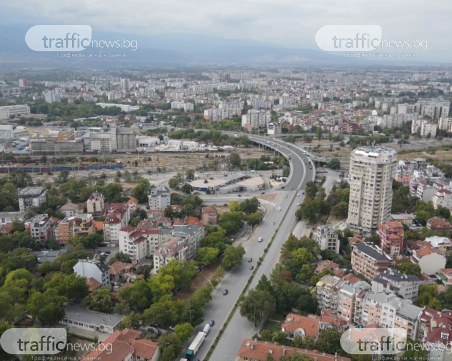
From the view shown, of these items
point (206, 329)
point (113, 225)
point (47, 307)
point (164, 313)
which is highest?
point (113, 225)

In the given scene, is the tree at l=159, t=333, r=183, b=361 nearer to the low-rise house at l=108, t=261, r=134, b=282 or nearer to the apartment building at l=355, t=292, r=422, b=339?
the low-rise house at l=108, t=261, r=134, b=282

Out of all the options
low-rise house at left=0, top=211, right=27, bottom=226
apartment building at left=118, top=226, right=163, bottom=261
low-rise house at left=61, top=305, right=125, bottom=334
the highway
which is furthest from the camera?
low-rise house at left=0, top=211, right=27, bottom=226

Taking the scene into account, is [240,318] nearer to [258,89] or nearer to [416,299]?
[416,299]

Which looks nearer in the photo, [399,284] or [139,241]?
[399,284]

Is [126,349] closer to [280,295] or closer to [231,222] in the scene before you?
[280,295]

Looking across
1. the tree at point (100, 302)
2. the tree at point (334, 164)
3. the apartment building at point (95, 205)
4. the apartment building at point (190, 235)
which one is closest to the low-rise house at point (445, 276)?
the apartment building at point (190, 235)

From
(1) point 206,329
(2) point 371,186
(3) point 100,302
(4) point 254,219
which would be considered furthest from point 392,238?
(3) point 100,302

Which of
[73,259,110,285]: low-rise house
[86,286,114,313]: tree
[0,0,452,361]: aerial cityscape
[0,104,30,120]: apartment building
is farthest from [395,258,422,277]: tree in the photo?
[0,104,30,120]: apartment building
